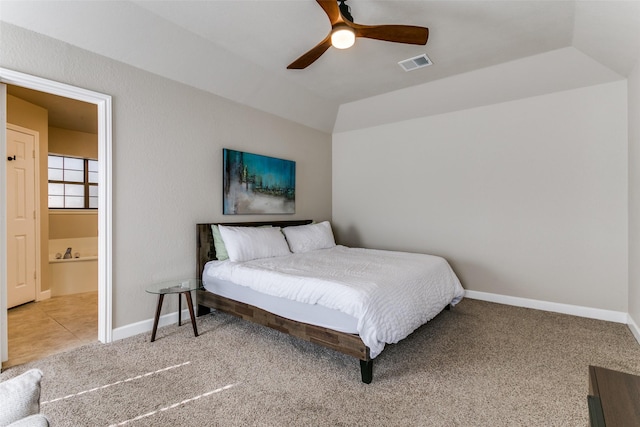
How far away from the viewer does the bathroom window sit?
16.9ft

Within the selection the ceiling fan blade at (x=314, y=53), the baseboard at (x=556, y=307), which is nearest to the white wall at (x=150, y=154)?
the ceiling fan blade at (x=314, y=53)

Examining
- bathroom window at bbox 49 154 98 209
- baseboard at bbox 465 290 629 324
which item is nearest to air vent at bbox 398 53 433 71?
baseboard at bbox 465 290 629 324

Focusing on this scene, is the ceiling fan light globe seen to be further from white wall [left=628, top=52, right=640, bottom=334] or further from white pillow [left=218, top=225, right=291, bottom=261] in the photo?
white wall [left=628, top=52, right=640, bottom=334]

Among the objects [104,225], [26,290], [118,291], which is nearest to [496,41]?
[104,225]

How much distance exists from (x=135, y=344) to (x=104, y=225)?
41.6 inches

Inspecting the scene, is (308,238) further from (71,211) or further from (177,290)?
(71,211)

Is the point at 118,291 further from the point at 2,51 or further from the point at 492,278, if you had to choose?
the point at 492,278

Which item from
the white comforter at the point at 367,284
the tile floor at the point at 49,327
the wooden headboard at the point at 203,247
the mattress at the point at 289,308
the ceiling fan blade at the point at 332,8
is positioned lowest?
the tile floor at the point at 49,327

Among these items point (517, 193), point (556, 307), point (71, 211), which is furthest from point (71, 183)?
point (556, 307)

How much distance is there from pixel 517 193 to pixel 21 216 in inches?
234

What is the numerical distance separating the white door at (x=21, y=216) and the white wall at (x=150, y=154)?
1.86m

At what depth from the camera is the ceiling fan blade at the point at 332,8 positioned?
199 cm

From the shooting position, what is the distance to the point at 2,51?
2162mm

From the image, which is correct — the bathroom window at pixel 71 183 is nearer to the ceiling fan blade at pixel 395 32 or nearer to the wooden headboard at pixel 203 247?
the wooden headboard at pixel 203 247
